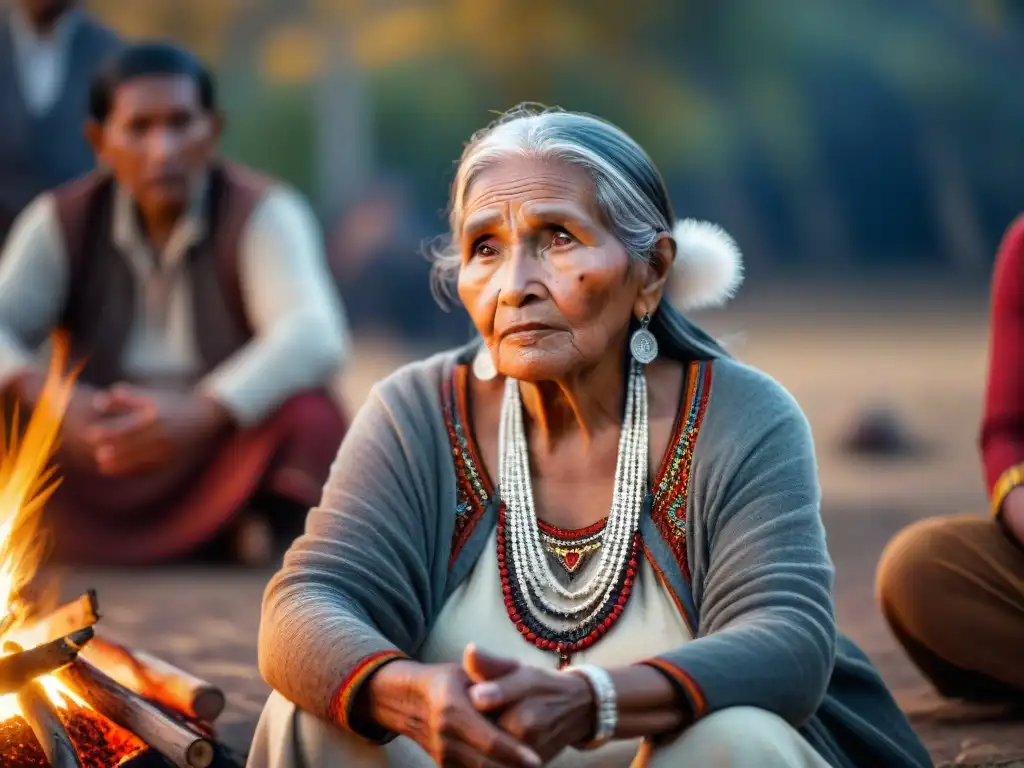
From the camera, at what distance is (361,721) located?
2707mm

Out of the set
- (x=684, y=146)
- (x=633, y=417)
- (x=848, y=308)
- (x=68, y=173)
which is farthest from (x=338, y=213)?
(x=633, y=417)

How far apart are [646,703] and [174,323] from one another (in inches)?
169

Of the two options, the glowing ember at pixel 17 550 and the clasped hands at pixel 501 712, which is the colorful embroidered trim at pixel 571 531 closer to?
the clasped hands at pixel 501 712

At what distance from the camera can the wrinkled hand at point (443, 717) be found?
2477mm

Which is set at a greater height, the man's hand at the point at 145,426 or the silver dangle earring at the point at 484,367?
the silver dangle earring at the point at 484,367

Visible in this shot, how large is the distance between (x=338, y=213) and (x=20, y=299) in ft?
30.9

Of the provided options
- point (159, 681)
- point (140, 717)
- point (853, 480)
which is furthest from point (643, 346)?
point (853, 480)

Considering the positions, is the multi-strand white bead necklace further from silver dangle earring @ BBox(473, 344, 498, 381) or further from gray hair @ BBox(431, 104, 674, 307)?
gray hair @ BBox(431, 104, 674, 307)

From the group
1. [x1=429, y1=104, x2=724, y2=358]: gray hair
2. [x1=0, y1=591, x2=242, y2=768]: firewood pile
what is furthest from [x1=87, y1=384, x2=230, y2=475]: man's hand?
[x1=429, y1=104, x2=724, y2=358]: gray hair

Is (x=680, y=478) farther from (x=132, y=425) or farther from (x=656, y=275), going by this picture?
(x=132, y=425)

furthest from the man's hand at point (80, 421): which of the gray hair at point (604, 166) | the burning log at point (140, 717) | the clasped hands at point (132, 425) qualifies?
the gray hair at point (604, 166)

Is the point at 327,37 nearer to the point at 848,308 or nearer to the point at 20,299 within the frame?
the point at 848,308

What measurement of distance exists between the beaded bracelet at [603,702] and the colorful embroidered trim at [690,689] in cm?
10

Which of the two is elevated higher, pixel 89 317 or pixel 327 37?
pixel 327 37
